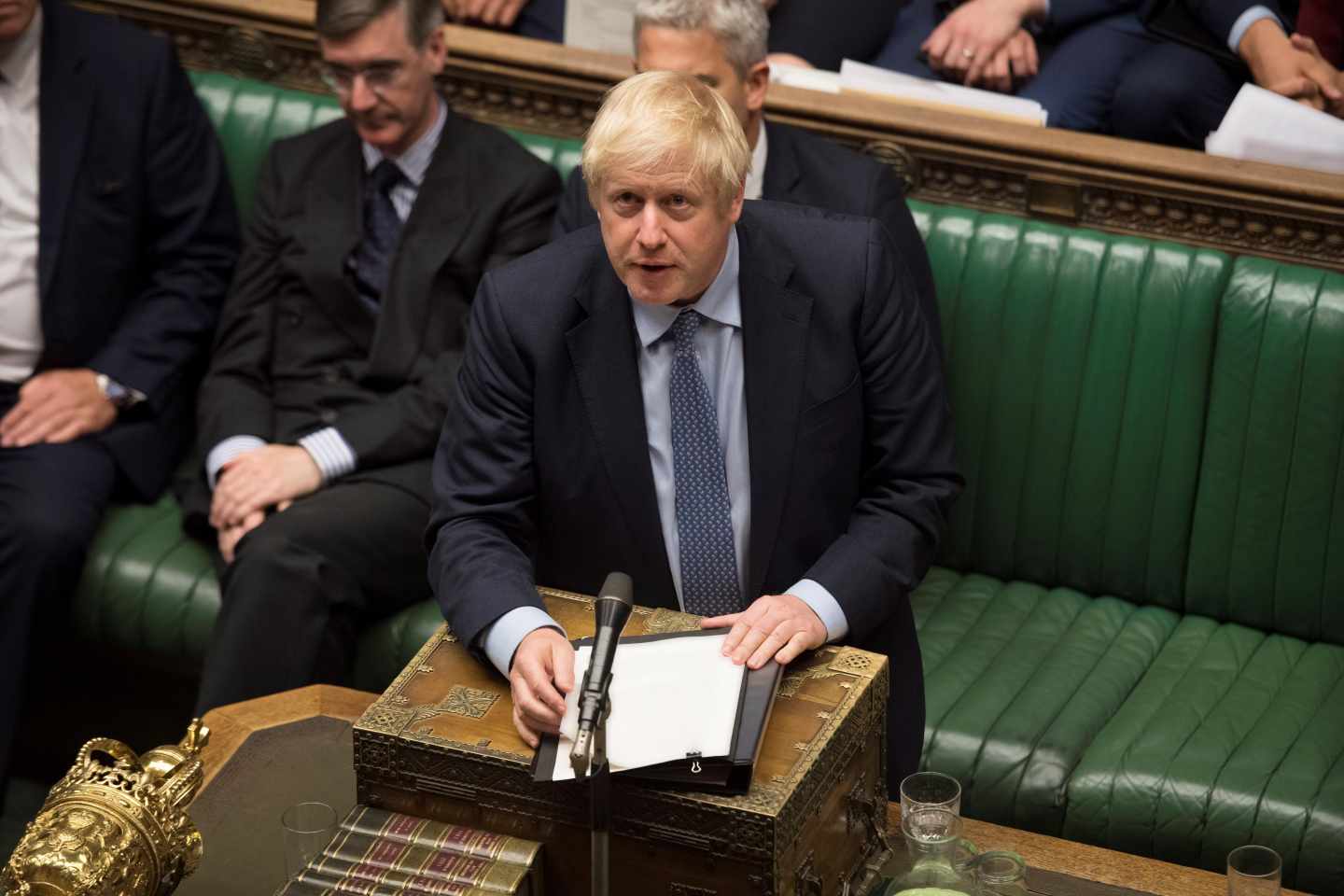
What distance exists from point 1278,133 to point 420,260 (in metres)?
1.66

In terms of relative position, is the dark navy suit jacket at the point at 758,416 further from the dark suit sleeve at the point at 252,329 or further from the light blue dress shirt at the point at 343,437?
the dark suit sleeve at the point at 252,329

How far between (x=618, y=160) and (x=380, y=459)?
1385mm

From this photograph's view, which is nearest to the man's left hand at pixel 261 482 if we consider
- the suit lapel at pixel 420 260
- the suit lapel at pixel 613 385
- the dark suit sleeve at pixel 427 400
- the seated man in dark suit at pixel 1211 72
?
the dark suit sleeve at pixel 427 400

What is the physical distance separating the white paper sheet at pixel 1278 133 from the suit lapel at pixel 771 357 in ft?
4.04

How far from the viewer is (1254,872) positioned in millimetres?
2291

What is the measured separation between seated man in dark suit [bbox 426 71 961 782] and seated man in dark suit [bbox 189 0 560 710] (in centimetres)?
80

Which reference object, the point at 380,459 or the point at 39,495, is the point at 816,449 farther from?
the point at 39,495

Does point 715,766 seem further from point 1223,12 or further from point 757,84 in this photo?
point 1223,12

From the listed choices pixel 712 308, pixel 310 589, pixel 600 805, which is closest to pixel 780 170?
pixel 712 308

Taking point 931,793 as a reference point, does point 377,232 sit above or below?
Answer: above

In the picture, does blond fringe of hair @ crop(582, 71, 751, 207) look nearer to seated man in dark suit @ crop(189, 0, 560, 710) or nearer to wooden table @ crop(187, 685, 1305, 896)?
wooden table @ crop(187, 685, 1305, 896)

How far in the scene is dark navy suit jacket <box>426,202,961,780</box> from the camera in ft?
8.86

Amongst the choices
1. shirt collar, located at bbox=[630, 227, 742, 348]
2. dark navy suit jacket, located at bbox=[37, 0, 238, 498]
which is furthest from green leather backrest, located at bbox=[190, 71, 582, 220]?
shirt collar, located at bbox=[630, 227, 742, 348]

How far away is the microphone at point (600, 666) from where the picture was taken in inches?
71.1
